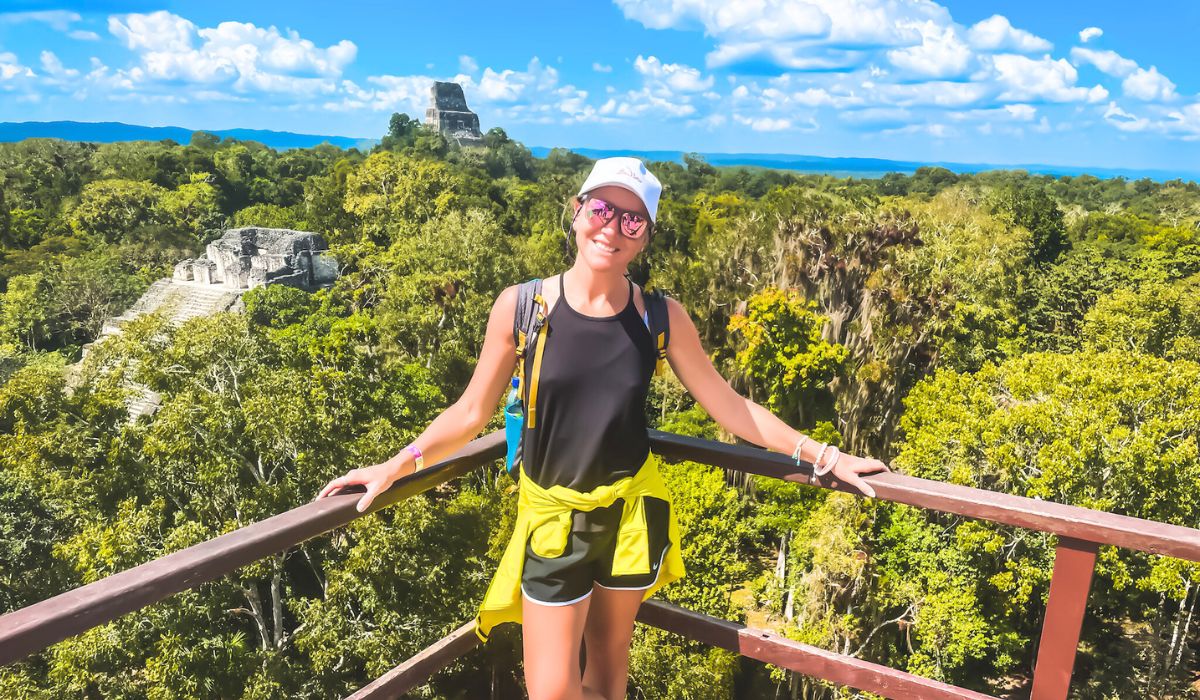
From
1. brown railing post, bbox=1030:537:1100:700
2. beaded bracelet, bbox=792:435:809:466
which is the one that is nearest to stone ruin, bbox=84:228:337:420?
beaded bracelet, bbox=792:435:809:466

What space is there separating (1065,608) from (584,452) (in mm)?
1509

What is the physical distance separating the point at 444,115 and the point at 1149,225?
10394cm

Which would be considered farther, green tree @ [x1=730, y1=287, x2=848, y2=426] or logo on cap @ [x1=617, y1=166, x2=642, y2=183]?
green tree @ [x1=730, y1=287, x2=848, y2=426]

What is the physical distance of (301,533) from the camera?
232 centimetres

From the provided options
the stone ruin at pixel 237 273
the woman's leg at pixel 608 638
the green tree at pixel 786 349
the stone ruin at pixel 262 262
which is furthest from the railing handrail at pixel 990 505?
the stone ruin at pixel 262 262

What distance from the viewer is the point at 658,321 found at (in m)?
2.73

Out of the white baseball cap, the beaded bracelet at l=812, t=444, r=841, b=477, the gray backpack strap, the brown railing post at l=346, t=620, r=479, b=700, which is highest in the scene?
the white baseball cap

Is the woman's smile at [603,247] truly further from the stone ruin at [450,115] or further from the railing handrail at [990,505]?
the stone ruin at [450,115]

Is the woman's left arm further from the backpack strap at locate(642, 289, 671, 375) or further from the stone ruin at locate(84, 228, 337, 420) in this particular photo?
the stone ruin at locate(84, 228, 337, 420)

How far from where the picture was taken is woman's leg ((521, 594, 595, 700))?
2.59 meters

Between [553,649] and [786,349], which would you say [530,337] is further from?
[786,349]

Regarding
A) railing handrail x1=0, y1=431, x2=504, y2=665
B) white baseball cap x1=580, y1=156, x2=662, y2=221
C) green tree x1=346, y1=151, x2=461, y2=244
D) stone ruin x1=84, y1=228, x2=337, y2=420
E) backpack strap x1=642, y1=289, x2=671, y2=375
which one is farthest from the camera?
green tree x1=346, y1=151, x2=461, y2=244

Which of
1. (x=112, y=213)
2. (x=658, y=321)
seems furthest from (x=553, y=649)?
(x=112, y=213)

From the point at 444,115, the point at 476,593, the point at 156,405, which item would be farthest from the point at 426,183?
the point at 444,115
